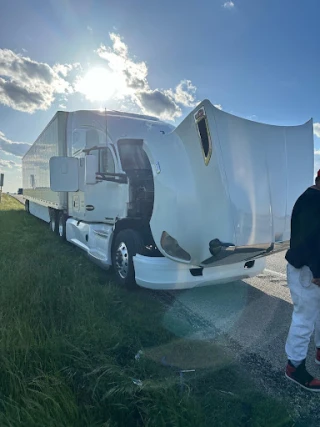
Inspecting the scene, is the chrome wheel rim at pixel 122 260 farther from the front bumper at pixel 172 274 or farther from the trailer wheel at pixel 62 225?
the trailer wheel at pixel 62 225

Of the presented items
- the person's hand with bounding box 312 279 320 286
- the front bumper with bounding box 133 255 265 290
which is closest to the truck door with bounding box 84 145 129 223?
the front bumper with bounding box 133 255 265 290

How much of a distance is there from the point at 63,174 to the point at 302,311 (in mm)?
4958

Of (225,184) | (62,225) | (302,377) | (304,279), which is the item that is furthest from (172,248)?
(62,225)

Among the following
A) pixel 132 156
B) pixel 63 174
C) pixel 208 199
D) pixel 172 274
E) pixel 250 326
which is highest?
pixel 132 156

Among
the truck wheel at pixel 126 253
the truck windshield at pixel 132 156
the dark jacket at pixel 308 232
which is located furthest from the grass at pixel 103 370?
the truck windshield at pixel 132 156

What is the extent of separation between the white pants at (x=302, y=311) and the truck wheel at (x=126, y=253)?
2407 mm

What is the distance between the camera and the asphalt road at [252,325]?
257cm

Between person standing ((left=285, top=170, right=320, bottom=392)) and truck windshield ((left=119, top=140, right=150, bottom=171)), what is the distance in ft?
11.0

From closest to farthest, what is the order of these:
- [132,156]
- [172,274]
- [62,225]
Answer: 1. [172,274]
2. [132,156]
3. [62,225]

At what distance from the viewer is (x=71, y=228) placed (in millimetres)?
7762

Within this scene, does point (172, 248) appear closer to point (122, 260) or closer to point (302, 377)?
point (122, 260)

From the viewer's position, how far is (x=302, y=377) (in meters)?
2.62

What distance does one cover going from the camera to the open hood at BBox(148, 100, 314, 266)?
11.2 feet

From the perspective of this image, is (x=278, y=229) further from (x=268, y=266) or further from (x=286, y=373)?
(x=268, y=266)
